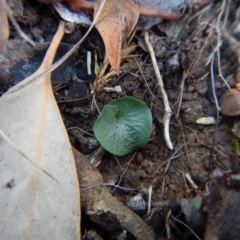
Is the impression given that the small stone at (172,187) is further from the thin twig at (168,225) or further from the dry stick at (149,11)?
the dry stick at (149,11)

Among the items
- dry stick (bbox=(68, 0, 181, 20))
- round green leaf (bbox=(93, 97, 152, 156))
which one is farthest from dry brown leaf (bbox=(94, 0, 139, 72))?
round green leaf (bbox=(93, 97, 152, 156))

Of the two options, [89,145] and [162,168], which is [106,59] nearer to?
[89,145]

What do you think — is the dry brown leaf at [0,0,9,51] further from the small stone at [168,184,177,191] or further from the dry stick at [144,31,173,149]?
the small stone at [168,184,177,191]

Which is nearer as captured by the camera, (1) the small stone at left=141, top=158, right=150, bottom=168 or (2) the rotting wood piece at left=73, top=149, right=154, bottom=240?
(2) the rotting wood piece at left=73, top=149, right=154, bottom=240

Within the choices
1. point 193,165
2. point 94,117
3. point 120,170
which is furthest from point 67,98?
point 193,165

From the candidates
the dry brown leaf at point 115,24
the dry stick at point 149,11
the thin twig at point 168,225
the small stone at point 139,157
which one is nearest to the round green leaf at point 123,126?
the small stone at point 139,157

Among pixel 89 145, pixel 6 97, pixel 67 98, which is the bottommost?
pixel 89 145

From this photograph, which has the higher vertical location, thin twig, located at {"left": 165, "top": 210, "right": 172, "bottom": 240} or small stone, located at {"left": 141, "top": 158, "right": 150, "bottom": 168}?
small stone, located at {"left": 141, "top": 158, "right": 150, "bottom": 168}
